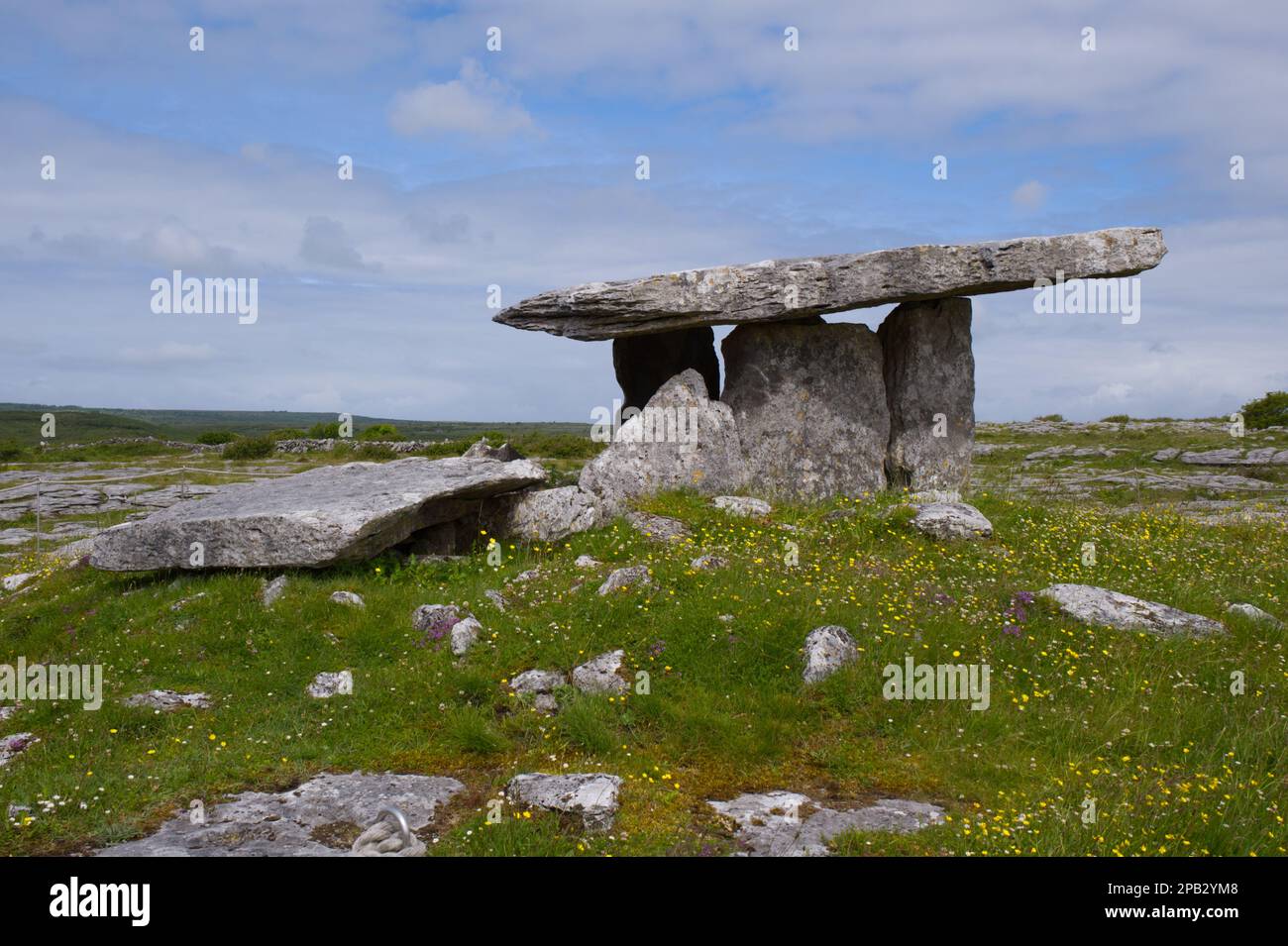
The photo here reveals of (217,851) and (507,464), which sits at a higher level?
(507,464)

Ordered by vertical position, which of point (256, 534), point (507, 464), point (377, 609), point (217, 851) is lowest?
point (217, 851)

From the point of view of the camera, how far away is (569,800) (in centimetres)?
673

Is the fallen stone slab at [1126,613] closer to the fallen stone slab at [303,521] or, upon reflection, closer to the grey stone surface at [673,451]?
the grey stone surface at [673,451]

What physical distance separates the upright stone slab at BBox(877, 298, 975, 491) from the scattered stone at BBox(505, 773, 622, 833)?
11.9 meters

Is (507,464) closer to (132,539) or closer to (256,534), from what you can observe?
(256,534)

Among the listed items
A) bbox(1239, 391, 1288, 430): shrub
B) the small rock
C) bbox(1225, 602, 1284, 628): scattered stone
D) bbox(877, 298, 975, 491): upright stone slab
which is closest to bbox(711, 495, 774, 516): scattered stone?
bbox(877, 298, 975, 491): upright stone slab

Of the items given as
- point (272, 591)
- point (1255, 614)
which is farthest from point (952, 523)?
point (272, 591)

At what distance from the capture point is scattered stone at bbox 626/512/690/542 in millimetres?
13102

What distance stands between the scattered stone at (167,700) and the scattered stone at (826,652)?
612 centimetres

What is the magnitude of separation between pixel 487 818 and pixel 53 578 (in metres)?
10.9

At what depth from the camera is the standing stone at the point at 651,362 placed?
20469 mm

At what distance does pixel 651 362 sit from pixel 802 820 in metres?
14.6
